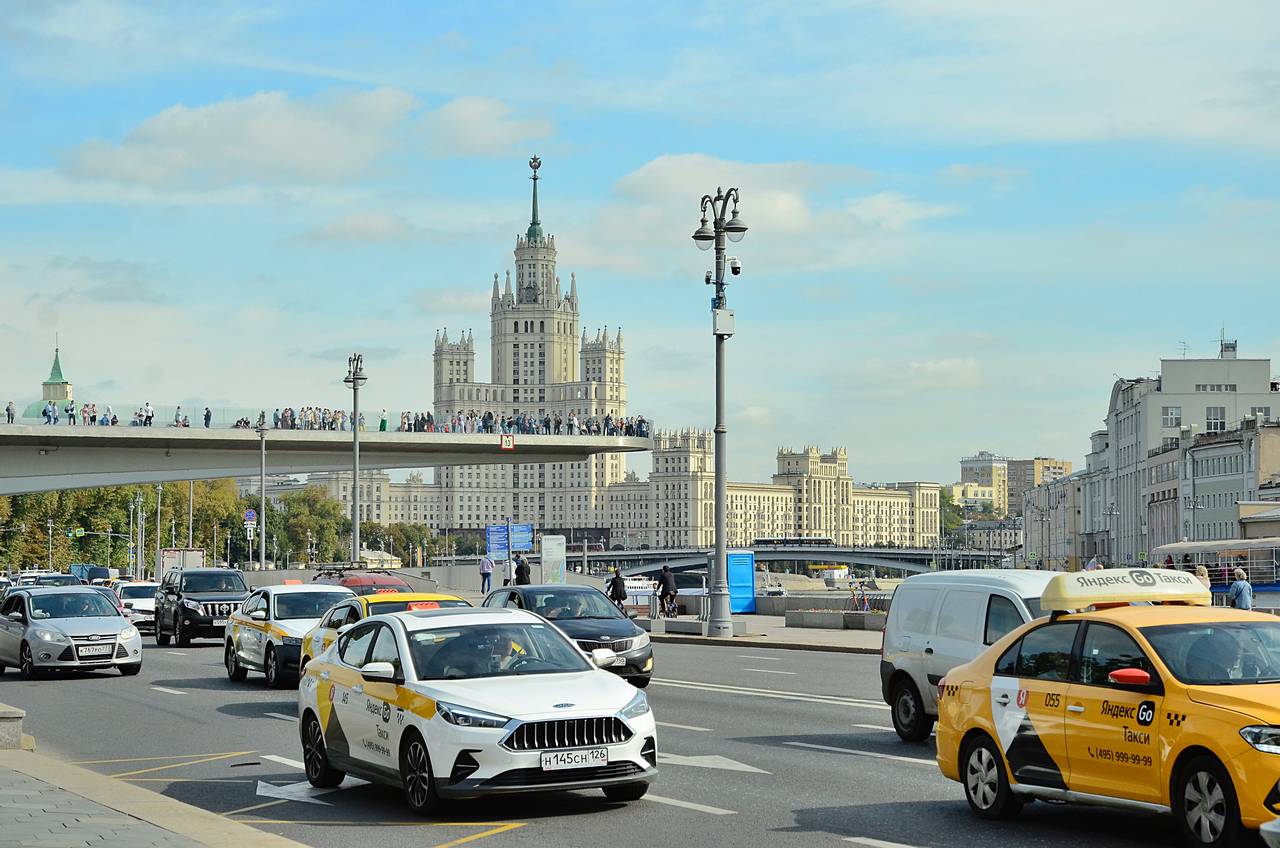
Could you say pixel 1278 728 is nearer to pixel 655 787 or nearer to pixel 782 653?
pixel 655 787

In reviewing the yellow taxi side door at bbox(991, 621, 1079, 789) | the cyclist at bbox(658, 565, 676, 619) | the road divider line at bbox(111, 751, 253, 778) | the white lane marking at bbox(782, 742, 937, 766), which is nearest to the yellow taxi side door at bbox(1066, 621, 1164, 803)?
the yellow taxi side door at bbox(991, 621, 1079, 789)

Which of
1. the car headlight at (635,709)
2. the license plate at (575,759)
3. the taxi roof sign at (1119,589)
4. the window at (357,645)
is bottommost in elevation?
the license plate at (575,759)

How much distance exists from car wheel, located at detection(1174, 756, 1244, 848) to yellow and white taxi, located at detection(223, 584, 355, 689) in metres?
16.5

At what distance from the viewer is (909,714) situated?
1678 cm

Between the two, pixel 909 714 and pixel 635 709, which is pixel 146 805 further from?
pixel 909 714

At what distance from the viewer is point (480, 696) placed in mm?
11906

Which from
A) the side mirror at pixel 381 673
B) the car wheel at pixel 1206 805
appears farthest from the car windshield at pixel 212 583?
the car wheel at pixel 1206 805

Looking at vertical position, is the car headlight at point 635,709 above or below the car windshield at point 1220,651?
below

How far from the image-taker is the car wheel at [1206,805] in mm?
9297

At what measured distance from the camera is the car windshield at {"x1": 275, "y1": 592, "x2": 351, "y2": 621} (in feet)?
84.0

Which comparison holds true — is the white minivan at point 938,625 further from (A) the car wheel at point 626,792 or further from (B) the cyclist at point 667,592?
(B) the cyclist at point 667,592

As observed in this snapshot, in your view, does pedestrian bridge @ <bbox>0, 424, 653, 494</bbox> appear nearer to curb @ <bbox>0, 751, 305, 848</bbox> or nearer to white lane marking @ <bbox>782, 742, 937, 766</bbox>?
curb @ <bbox>0, 751, 305, 848</bbox>

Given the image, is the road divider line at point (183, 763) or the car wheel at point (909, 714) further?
the car wheel at point (909, 714)

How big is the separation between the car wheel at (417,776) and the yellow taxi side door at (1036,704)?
3.92 metres
